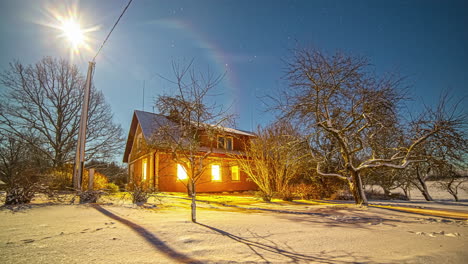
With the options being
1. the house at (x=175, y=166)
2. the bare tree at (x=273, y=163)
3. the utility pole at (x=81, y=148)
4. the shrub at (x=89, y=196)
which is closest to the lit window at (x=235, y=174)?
the house at (x=175, y=166)

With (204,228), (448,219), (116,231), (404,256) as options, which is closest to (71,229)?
(116,231)

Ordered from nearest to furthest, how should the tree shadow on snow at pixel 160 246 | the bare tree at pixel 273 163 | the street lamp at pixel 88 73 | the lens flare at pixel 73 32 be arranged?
the tree shadow on snow at pixel 160 246 < the lens flare at pixel 73 32 < the street lamp at pixel 88 73 < the bare tree at pixel 273 163

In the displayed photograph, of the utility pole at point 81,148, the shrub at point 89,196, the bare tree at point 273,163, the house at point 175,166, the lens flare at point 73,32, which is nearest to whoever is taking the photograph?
the lens flare at point 73,32

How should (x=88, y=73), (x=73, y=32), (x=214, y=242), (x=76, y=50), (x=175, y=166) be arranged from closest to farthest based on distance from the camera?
(x=214, y=242), (x=73, y=32), (x=76, y=50), (x=88, y=73), (x=175, y=166)

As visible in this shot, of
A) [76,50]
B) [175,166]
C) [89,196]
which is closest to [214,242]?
[89,196]

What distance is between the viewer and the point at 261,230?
4.34m

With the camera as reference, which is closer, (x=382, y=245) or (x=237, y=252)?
(x=237, y=252)

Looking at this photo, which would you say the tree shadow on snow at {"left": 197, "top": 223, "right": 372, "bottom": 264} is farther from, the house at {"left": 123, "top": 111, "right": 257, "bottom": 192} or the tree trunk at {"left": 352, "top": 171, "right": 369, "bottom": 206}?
the house at {"left": 123, "top": 111, "right": 257, "bottom": 192}

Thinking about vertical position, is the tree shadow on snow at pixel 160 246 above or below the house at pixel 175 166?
below

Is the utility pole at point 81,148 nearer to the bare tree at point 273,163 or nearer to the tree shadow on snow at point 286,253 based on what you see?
the bare tree at point 273,163

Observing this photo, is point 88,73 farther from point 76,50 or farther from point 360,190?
point 360,190

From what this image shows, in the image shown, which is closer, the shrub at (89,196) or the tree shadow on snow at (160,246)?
the tree shadow on snow at (160,246)

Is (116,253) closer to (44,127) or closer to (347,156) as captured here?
(347,156)

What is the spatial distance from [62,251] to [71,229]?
1.24m
